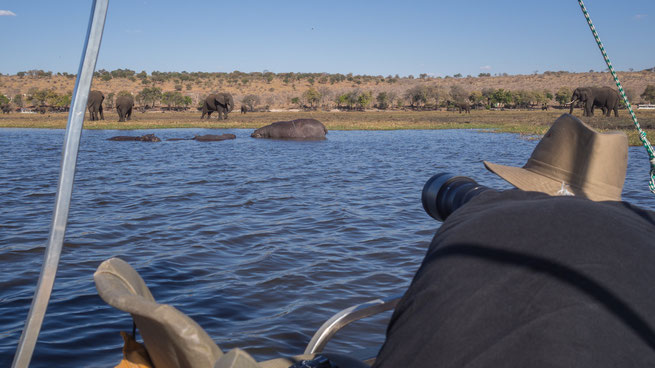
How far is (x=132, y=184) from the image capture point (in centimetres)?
1196

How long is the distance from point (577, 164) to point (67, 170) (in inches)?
63.3

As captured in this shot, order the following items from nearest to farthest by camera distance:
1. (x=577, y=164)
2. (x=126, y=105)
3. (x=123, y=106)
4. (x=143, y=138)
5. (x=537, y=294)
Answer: (x=537, y=294)
(x=577, y=164)
(x=143, y=138)
(x=123, y=106)
(x=126, y=105)

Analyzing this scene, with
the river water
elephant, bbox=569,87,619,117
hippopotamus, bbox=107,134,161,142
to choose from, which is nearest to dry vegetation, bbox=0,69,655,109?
elephant, bbox=569,87,619,117

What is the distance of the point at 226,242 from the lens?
734 centimetres

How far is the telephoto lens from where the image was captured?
6.70 feet

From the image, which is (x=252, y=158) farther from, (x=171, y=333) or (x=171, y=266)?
(x=171, y=333)

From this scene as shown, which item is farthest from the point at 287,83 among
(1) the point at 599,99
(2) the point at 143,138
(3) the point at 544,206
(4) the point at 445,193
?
(3) the point at 544,206

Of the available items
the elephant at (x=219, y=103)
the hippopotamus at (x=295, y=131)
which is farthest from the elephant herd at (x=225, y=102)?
the hippopotamus at (x=295, y=131)

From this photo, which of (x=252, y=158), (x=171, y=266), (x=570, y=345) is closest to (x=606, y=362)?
(x=570, y=345)

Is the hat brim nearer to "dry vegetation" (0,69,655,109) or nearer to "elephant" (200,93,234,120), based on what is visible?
"elephant" (200,93,234,120)

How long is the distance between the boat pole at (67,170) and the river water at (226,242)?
3.09m

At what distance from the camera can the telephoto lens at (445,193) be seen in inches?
80.4

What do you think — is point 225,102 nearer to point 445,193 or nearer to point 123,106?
point 123,106

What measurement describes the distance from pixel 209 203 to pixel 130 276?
8335 millimetres
